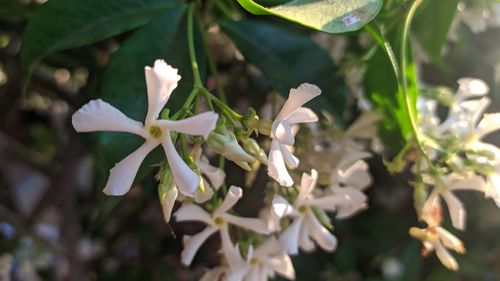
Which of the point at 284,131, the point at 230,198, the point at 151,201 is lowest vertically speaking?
the point at 151,201

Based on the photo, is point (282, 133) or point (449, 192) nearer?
point (282, 133)

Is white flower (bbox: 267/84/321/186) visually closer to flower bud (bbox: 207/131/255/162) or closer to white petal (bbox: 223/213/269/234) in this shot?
flower bud (bbox: 207/131/255/162)

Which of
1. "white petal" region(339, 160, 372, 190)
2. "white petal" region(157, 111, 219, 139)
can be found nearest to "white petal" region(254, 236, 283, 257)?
"white petal" region(339, 160, 372, 190)

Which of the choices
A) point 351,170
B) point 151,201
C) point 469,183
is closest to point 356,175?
point 351,170

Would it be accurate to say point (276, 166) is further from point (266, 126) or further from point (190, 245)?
point (190, 245)

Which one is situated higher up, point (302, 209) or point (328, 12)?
point (328, 12)

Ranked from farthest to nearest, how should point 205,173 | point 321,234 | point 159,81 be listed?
1. point 321,234
2. point 205,173
3. point 159,81
